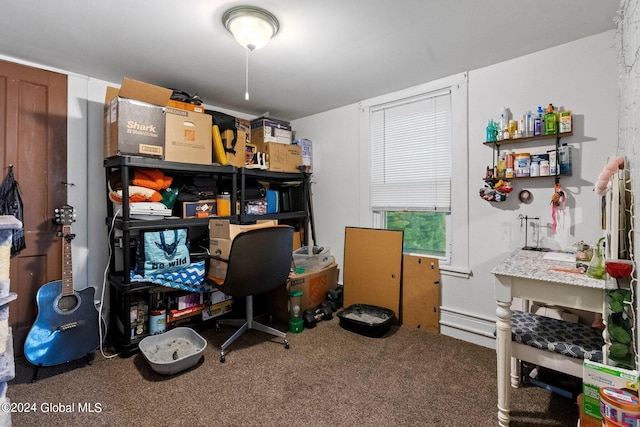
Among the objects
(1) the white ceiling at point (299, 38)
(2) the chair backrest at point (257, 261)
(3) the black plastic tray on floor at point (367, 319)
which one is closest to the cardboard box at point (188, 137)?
(1) the white ceiling at point (299, 38)

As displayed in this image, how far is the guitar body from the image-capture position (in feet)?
6.60

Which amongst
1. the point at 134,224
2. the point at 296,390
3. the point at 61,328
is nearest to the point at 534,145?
the point at 296,390

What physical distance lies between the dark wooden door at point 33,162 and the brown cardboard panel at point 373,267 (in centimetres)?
259

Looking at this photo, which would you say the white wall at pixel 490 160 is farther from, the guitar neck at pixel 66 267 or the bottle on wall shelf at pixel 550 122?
the guitar neck at pixel 66 267

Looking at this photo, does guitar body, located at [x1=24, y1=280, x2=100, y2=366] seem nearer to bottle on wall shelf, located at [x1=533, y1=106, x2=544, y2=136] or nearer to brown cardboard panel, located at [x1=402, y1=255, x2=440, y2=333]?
brown cardboard panel, located at [x1=402, y1=255, x2=440, y2=333]

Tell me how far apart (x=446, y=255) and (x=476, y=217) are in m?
0.45

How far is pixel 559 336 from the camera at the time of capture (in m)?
1.54

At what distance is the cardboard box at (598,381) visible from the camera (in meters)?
1.15

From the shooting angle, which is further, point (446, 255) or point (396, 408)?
point (446, 255)

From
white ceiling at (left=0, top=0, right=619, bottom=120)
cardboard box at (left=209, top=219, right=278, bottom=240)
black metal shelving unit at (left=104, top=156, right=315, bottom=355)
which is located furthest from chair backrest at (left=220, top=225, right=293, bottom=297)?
white ceiling at (left=0, top=0, right=619, bottom=120)

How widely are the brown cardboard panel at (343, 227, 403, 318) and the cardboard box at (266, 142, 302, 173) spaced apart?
967 millimetres

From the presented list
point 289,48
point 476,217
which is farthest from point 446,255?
point 289,48

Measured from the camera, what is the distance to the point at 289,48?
83.0 inches

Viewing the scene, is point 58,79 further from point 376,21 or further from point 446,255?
point 446,255
